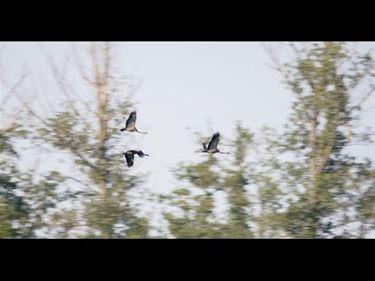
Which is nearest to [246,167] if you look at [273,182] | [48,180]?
[273,182]

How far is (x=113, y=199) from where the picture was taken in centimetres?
736

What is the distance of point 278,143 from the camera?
765 centimetres
